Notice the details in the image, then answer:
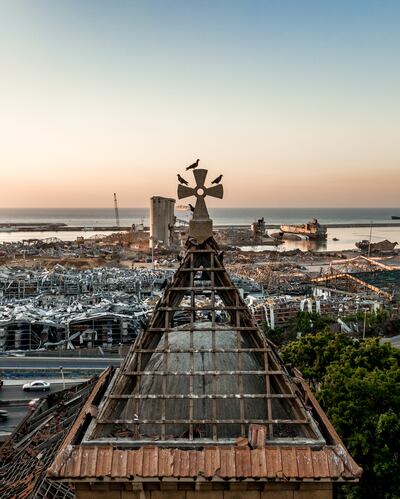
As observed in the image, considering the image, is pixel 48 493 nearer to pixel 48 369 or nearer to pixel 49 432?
pixel 49 432

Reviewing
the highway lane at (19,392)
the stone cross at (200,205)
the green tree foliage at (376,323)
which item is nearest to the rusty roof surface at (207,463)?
the stone cross at (200,205)

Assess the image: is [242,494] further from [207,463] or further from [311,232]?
[311,232]

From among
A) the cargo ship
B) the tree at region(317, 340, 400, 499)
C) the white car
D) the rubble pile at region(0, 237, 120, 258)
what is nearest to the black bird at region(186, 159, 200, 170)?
the tree at region(317, 340, 400, 499)

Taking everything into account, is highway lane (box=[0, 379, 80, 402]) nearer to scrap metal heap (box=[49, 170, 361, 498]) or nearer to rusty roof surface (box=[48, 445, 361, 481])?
scrap metal heap (box=[49, 170, 361, 498])

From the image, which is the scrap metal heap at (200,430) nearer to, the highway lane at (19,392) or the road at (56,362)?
the highway lane at (19,392)

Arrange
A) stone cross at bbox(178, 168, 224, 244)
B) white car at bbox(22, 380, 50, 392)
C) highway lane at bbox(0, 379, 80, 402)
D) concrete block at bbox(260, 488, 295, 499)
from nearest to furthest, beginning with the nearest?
concrete block at bbox(260, 488, 295, 499) < stone cross at bbox(178, 168, 224, 244) < highway lane at bbox(0, 379, 80, 402) < white car at bbox(22, 380, 50, 392)
